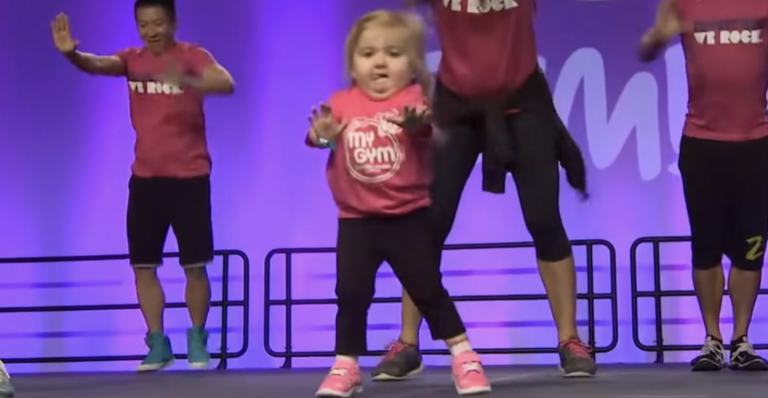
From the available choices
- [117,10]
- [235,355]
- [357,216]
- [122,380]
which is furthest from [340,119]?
[117,10]

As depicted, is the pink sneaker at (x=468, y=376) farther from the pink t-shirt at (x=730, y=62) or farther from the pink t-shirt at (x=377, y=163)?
the pink t-shirt at (x=730, y=62)

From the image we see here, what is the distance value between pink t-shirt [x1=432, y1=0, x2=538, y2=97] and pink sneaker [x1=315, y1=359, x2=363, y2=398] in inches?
31.5

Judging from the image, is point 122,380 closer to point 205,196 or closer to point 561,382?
point 205,196

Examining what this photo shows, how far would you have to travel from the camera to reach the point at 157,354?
3.88 m

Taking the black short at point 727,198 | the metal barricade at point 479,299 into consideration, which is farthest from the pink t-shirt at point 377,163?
the metal barricade at point 479,299

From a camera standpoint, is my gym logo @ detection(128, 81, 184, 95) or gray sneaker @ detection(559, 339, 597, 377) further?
my gym logo @ detection(128, 81, 184, 95)

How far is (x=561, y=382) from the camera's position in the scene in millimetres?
2756

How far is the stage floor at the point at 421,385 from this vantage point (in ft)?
8.14

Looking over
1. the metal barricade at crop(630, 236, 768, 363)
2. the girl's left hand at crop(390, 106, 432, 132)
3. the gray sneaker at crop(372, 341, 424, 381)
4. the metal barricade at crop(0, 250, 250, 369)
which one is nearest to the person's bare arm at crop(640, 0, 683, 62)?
the girl's left hand at crop(390, 106, 432, 132)

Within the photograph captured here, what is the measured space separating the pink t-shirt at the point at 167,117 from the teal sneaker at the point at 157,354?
566 millimetres

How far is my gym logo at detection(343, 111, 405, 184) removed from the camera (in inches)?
102

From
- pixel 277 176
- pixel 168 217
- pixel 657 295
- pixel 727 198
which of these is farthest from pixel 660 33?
pixel 277 176

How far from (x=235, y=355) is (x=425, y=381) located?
6.99 ft

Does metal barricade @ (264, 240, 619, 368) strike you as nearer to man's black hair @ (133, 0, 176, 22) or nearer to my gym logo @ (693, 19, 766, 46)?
man's black hair @ (133, 0, 176, 22)
